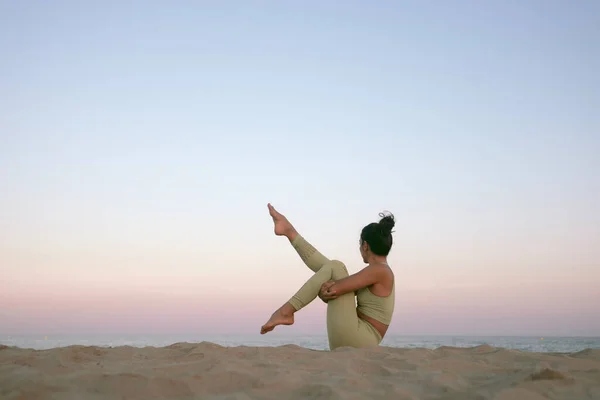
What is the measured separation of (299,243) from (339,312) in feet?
3.56

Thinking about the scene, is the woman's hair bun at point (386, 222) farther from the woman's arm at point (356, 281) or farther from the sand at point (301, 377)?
the sand at point (301, 377)

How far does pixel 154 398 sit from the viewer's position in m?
2.73

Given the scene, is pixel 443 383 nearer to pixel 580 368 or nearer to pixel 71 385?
pixel 580 368

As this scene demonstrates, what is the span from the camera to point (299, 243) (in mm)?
5719

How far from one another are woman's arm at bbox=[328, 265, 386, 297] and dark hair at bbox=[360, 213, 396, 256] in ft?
0.73

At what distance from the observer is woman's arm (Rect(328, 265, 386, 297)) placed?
15.7 feet

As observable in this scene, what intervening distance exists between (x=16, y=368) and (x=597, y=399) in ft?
11.3

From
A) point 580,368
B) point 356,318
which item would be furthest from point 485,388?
point 356,318

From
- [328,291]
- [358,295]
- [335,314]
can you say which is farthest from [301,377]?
[358,295]

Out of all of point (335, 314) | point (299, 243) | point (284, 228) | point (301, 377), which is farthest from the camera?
point (284, 228)

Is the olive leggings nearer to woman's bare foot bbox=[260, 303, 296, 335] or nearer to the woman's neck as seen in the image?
woman's bare foot bbox=[260, 303, 296, 335]

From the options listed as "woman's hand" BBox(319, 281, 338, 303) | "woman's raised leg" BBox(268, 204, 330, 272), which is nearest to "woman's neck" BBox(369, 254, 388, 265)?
"woman's raised leg" BBox(268, 204, 330, 272)

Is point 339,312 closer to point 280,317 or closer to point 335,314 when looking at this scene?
point 335,314

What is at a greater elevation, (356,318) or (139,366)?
(356,318)
